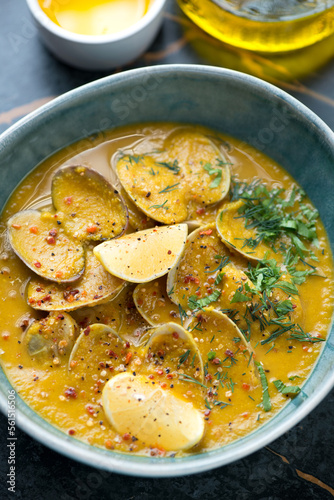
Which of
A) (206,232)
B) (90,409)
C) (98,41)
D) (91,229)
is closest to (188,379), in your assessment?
(90,409)

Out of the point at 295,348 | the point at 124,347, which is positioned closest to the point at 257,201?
the point at 295,348

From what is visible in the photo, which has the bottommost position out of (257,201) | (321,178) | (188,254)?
(188,254)

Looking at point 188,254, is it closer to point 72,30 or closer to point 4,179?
point 4,179

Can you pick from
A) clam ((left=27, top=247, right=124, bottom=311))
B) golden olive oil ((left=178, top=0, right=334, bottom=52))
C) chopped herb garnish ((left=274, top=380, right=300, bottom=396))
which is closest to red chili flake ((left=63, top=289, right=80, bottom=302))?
clam ((left=27, top=247, right=124, bottom=311))

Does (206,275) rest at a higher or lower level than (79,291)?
higher

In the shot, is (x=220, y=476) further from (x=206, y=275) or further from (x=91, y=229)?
(x=91, y=229)

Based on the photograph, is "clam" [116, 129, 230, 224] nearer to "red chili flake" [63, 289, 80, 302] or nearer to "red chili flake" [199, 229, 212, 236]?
"red chili flake" [199, 229, 212, 236]

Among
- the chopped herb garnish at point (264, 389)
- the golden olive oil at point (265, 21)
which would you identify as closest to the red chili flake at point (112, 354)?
the chopped herb garnish at point (264, 389)
